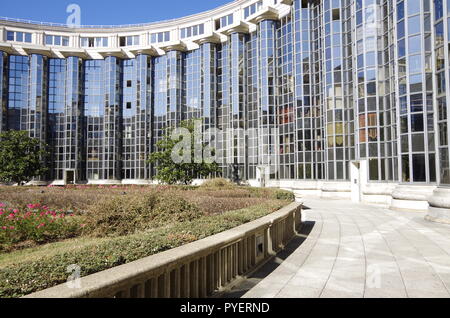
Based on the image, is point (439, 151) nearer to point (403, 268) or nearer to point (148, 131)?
point (403, 268)

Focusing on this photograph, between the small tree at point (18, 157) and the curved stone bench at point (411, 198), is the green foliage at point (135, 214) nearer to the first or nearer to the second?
the curved stone bench at point (411, 198)

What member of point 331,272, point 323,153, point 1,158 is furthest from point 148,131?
point 331,272

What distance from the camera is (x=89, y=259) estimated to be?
3.69 meters

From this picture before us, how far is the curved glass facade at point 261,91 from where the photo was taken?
18.1 meters

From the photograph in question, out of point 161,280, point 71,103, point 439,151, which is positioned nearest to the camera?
point 161,280

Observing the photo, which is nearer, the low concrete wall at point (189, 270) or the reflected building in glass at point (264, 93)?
the low concrete wall at point (189, 270)

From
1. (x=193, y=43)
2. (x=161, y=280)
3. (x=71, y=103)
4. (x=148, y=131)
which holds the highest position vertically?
(x=193, y=43)

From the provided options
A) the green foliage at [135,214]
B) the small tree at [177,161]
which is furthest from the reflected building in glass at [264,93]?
the small tree at [177,161]

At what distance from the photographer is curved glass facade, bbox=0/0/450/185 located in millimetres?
18078

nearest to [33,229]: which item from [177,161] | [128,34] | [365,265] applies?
[365,265]

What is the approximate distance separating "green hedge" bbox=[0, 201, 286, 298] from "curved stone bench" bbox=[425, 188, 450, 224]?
1190 centimetres

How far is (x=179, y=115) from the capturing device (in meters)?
50.2

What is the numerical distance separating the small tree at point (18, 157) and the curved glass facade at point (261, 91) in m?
7.00
